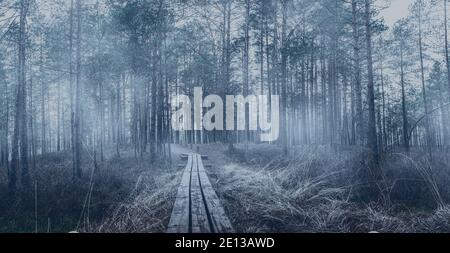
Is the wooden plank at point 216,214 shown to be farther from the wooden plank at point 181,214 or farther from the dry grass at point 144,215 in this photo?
the dry grass at point 144,215

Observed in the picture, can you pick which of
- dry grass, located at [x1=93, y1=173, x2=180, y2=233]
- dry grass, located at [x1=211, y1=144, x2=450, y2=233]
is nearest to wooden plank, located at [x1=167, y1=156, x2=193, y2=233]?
dry grass, located at [x1=93, y1=173, x2=180, y2=233]

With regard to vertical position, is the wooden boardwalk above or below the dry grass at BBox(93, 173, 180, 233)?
above

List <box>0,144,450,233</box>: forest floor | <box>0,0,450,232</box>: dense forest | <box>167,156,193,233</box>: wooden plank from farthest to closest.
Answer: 1. <box>0,0,450,232</box>: dense forest
2. <box>0,144,450,233</box>: forest floor
3. <box>167,156,193,233</box>: wooden plank

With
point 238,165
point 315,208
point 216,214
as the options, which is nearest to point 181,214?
point 216,214

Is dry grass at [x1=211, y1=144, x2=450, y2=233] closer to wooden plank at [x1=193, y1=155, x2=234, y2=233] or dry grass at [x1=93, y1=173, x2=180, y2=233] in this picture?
wooden plank at [x1=193, y1=155, x2=234, y2=233]

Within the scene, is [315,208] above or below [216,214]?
below

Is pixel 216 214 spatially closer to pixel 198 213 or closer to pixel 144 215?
pixel 198 213

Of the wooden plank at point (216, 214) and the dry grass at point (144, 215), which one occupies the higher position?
the wooden plank at point (216, 214)

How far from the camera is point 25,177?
8.71 metres

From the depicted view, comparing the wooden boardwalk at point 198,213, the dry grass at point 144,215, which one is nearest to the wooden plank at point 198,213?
the wooden boardwalk at point 198,213

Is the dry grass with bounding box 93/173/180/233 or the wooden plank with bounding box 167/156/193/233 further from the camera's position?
the dry grass with bounding box 93/173/180/233

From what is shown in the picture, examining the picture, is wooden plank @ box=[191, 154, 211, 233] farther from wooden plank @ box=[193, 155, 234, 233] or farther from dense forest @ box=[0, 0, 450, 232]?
dense forest @ box=[0, 0, 450, 232]

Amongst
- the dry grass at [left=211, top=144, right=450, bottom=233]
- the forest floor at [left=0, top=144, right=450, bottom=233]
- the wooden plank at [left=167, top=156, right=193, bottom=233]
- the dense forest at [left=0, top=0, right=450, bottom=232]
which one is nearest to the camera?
the wooden plank at [left=167, top=156, right=193, bottom=233]
